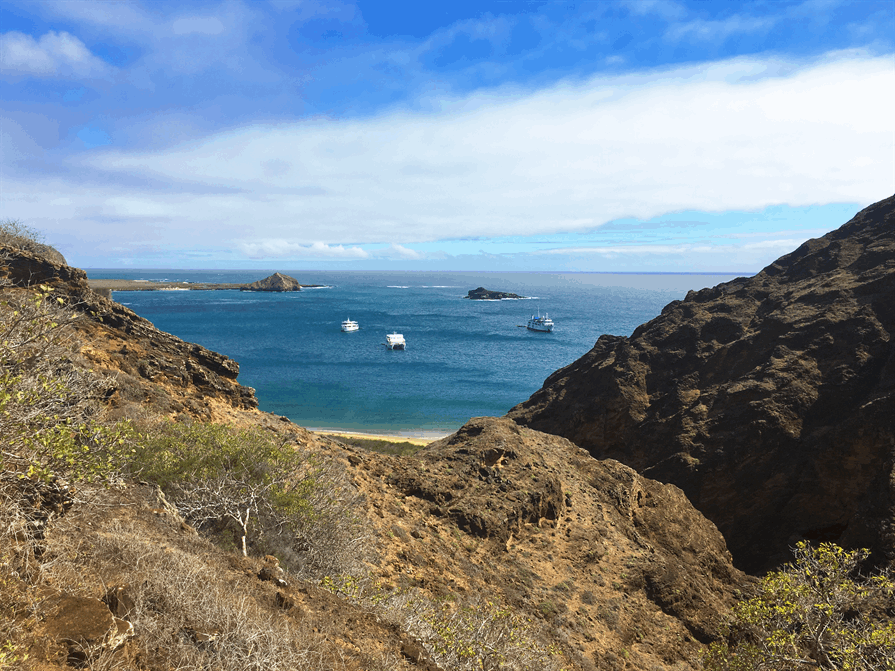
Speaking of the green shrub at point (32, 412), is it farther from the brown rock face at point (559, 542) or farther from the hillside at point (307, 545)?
the brown rock face at point (559, 542)

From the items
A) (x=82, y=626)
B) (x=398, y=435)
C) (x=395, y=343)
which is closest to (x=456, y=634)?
(x=82, y=626)

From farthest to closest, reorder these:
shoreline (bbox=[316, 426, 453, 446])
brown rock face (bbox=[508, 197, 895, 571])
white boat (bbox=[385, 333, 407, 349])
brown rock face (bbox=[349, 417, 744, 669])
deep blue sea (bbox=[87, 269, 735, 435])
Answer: white boat (bbox=[385, 333, 407, 349])
deep blue sea (bbox=[87, 269, 735, 435])
shoreline (bbox=[316, 426, 453, 446])
brown rock face (bbox=[508, 197, 895, 571])
brown rock face (bbox=[349, 417, 744, 669])

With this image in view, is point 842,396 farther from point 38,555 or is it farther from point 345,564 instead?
point 38,555

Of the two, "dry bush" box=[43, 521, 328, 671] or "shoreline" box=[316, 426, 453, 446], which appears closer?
"dry bush" box=[43, 521, 328, 671]

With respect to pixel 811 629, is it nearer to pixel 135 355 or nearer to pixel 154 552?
pixel 154 552

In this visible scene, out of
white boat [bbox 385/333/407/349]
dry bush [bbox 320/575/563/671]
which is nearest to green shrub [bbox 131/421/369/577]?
dry bush [bbox 320/575/563/671]

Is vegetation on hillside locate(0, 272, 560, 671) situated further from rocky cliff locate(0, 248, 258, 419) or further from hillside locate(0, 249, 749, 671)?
rocky cliff locate(0, 248, 258, 419)

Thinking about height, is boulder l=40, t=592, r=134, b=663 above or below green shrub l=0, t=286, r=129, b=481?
below

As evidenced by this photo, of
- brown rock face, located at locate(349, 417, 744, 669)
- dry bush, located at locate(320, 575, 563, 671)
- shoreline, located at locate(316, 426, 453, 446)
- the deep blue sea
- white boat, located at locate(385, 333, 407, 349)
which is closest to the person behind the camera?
dry bush, located at locate(320, 575, 563, 671)

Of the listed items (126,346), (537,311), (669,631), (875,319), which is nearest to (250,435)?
(126,346)
